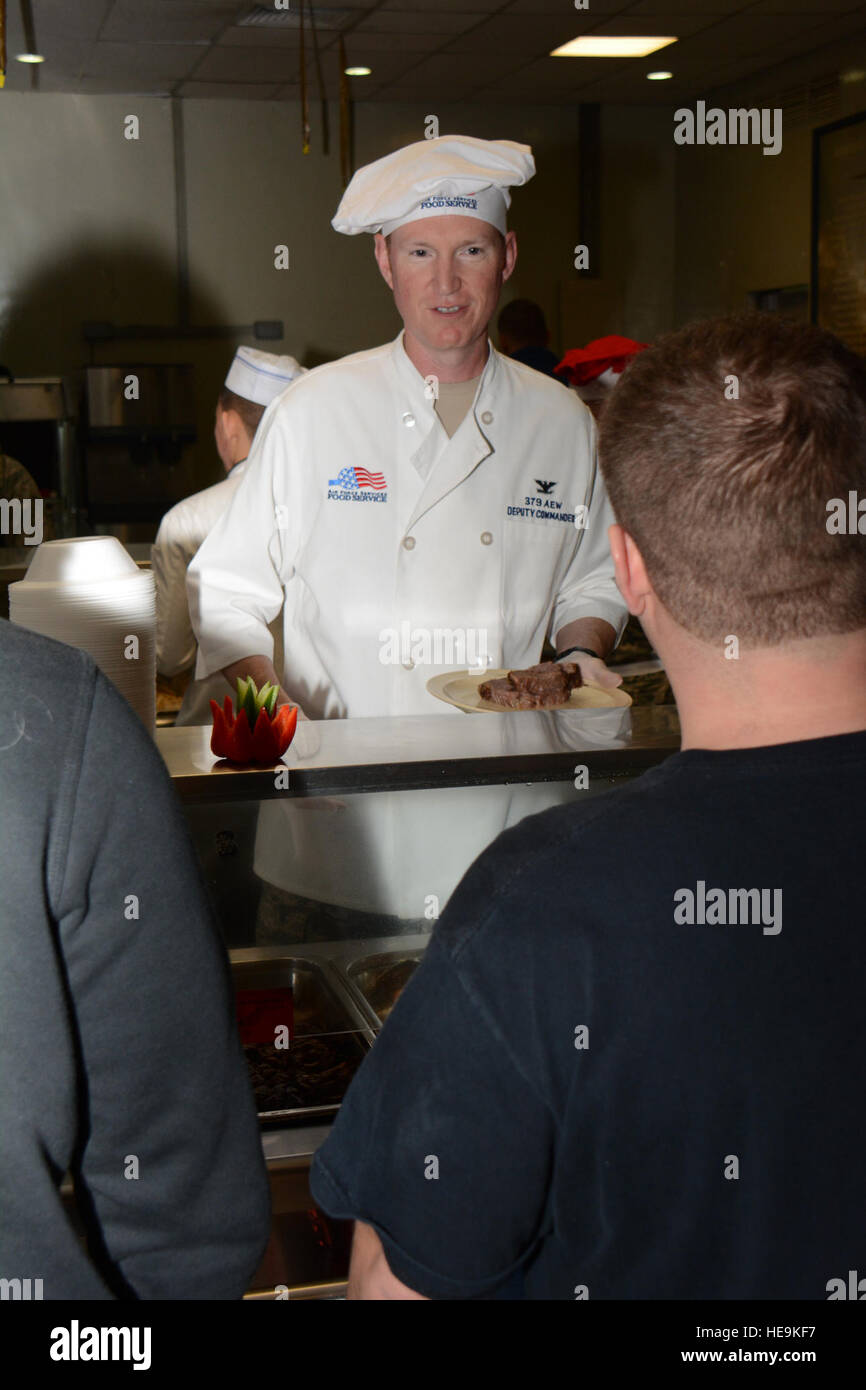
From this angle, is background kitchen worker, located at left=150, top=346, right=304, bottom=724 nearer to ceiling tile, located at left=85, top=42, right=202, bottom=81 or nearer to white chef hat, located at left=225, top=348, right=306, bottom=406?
white chef hat, located at left=225, top=348, right=306, bottom=406

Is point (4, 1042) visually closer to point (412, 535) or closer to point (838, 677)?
point (838, 677)

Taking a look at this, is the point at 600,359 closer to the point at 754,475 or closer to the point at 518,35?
the point at 518,35

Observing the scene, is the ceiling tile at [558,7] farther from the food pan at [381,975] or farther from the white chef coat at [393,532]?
the food pan at [381,975]

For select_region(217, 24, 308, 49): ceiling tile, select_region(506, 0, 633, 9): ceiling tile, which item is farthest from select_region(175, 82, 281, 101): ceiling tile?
select_region(506, 0, 633, 9): ceiling tile

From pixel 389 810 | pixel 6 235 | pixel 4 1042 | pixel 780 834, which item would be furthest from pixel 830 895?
pixel 6 235

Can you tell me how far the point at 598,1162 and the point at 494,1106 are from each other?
0.19ft

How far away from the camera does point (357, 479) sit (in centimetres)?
220

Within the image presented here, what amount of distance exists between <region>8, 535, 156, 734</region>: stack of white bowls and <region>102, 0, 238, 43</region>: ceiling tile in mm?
3869

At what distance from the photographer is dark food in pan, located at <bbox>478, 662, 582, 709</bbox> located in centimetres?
167

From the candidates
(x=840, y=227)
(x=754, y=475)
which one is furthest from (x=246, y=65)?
(x=754, y=475)

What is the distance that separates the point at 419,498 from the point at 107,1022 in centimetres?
161

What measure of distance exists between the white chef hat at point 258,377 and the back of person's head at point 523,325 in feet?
6.55
